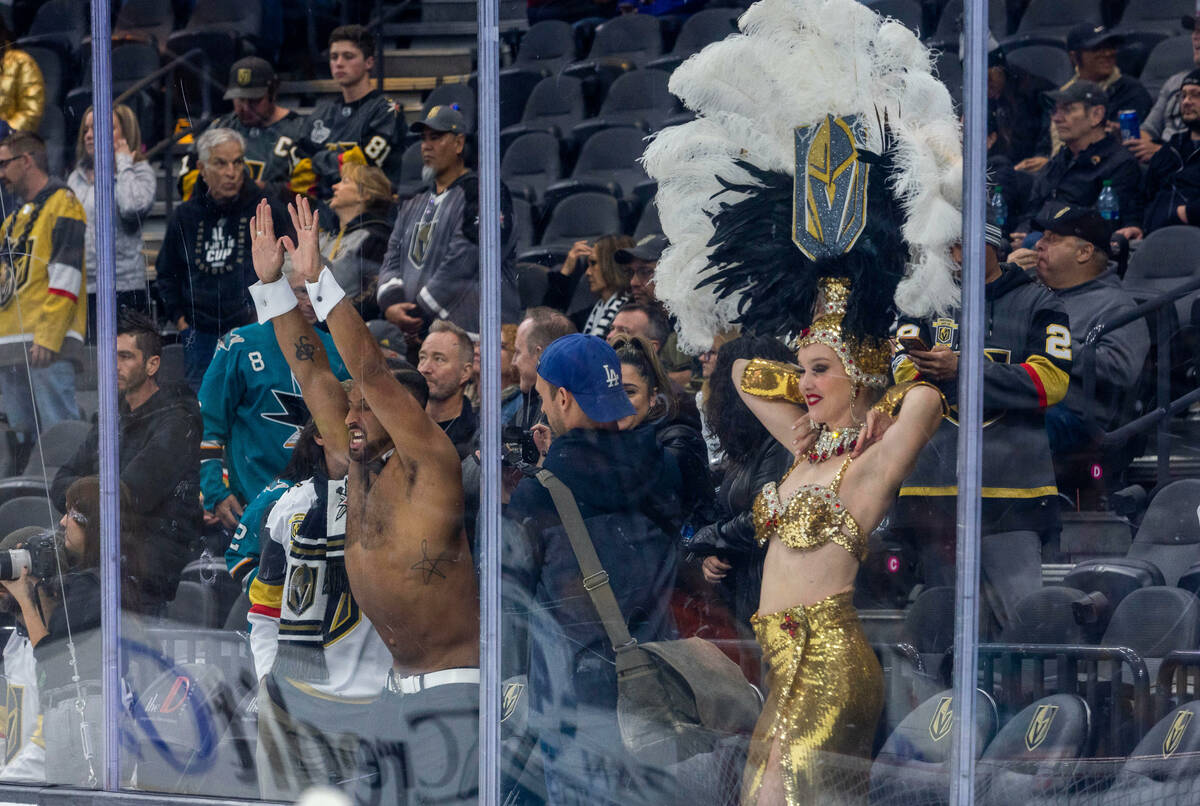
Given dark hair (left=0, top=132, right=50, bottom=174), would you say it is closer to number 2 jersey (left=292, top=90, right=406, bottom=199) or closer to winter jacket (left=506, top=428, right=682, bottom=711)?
number 2 jersey (left=292, top=90, right=406, bottom=199)

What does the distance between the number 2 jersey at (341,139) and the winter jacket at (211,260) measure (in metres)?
0.14

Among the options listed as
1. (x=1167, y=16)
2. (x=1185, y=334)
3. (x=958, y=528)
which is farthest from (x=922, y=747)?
(x=1167, y=16)

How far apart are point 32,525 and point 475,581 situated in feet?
5.10

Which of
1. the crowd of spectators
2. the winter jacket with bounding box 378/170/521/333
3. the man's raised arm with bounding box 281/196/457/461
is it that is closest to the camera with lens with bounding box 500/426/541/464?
the crowd of spectators

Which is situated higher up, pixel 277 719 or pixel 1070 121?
pixel 1070 121

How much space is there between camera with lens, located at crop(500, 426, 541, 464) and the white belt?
0.62 m

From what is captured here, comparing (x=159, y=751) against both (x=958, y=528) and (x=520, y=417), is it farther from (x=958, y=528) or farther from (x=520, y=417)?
(x=958, y=528)

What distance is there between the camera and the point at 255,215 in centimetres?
449

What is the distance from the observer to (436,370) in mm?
4301

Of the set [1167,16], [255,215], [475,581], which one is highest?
[1167,16]

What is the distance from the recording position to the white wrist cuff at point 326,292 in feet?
14.4

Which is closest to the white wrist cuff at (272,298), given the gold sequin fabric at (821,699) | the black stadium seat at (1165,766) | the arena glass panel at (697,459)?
the arena glass panel at (697,459)

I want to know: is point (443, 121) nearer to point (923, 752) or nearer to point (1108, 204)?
point (1108, 204)

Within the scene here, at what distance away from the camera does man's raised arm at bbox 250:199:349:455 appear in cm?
440
